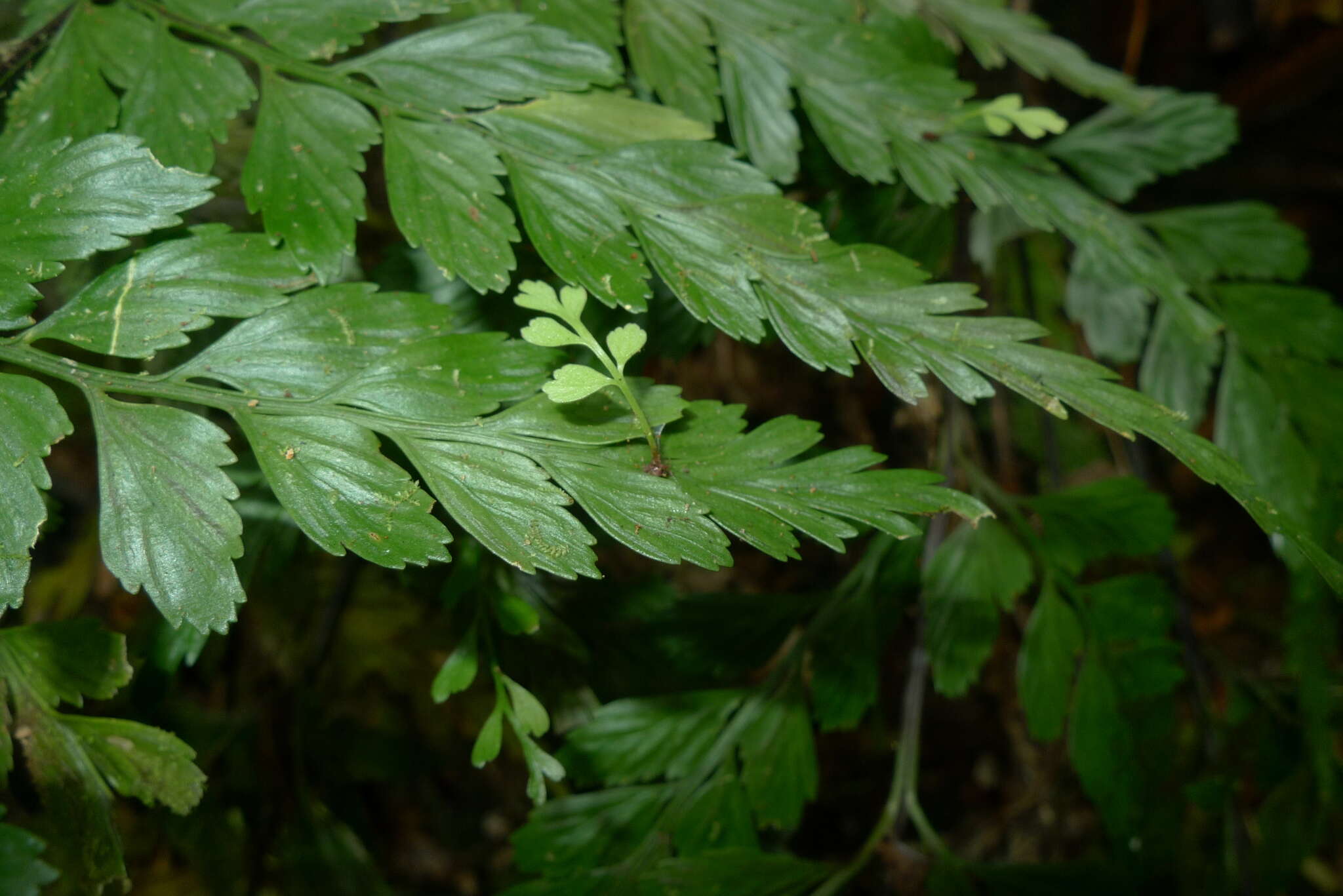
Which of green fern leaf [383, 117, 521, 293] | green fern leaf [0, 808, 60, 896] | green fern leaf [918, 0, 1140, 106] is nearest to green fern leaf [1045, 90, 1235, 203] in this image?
green fern leaf [918, 0, 1140, 106]

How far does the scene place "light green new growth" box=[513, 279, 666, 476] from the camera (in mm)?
712

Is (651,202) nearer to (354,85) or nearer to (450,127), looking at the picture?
(450,127)

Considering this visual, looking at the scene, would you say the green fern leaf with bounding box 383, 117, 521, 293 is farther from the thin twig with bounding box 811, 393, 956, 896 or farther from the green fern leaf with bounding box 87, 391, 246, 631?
the thin twig with bounding box 811, 393, 956, 896

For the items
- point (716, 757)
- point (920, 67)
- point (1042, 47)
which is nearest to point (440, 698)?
point (716, 757)

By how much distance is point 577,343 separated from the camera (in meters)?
0.74

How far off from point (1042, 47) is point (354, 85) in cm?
93

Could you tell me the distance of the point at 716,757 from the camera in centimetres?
113

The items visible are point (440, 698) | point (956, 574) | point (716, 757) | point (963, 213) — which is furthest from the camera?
point (963, 213)

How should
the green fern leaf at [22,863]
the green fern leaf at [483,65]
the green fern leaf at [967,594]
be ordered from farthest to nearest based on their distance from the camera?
the green fern leaf at [967,594] < the green fern leaf at [483,65] < the green fern leaf at [22,863]

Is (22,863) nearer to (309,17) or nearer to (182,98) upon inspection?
(182,98)

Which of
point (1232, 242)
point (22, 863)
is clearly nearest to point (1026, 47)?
point (1232, 242)

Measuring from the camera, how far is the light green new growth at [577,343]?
71 cm

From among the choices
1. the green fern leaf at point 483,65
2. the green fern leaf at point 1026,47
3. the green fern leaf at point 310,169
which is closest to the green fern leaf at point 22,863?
the green fern leaf at point 310,169

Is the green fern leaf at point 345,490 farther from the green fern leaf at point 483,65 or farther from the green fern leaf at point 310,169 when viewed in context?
the green fern leaf at point 483,65
